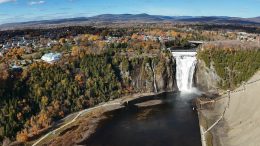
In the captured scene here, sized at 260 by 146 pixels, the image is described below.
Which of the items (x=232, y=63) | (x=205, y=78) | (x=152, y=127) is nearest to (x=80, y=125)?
(x=152, y=127)

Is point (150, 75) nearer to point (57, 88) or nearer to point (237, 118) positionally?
point (57, 88)

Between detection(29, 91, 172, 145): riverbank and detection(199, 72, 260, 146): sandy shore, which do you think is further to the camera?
detection(29, 91, 172, 145): riverbank

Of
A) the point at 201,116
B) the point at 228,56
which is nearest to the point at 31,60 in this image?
the point at 201,116

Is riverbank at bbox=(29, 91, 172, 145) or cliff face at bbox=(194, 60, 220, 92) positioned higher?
cliff face at bbox=(194, 60, 220, 92)

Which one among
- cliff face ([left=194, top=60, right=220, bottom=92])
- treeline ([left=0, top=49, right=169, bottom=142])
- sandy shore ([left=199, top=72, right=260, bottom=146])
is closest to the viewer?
sandy shore ([left=199, top=72, right=260, bottom=146])

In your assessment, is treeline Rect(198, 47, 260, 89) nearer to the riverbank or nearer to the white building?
the riverbank

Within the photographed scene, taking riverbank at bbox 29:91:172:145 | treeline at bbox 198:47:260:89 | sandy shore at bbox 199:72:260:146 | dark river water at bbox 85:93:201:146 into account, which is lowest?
riverbank at bbox 29:91:172:145

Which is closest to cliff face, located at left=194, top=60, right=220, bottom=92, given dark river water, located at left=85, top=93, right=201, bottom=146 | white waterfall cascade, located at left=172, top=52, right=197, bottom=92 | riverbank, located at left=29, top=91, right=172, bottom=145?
white waterfall cascade, located at left=172, top=52, right=197, bottom=92
